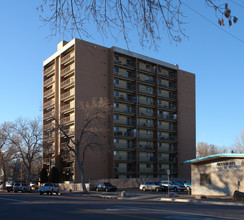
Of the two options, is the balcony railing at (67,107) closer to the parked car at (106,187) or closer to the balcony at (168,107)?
the parked car at (106,187)

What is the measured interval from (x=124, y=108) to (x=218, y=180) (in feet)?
101

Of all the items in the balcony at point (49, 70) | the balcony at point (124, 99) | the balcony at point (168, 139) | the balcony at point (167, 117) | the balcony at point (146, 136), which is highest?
the balcony at point (49, 70)

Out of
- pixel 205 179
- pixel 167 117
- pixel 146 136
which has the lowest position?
Result: pixel 205 179

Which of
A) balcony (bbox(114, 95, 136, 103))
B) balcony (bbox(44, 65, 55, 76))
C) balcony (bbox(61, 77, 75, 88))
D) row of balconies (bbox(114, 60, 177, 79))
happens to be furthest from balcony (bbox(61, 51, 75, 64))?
balcony (bbox(114, 95, 136, 103))

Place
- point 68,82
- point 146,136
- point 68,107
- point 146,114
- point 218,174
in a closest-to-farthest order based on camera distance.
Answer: point 218,174 < point 68,107 < point 68,82 < point 146,136 < point 146,114

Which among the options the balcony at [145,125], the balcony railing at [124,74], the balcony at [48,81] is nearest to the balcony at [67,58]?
the balcony at [48,81]

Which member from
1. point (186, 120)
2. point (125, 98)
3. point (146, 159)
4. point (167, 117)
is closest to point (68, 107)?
point (125, 98)

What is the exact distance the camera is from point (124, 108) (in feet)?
202

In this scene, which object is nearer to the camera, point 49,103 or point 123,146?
point 123,146

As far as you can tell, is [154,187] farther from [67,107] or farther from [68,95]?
[68,95]

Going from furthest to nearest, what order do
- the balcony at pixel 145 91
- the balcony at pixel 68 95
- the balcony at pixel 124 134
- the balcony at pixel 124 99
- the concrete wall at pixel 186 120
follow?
the concrete wall at pixel 186 120
the balcony at pixel 145 91
the balcony at pixel 124 99
the balcony at pixel 124 134
the balcony at pixel 68 95

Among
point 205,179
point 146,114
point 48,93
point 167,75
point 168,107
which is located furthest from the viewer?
point 167,75

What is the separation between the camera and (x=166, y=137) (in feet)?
223

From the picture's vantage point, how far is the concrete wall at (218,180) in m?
31.3
